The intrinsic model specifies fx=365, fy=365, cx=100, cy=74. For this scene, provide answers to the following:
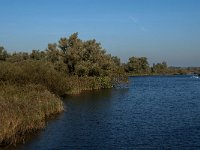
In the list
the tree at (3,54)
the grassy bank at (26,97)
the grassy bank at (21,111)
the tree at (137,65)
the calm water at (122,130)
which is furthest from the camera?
the tree at (137,65)

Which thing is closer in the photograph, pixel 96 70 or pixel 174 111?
pixel 174 111

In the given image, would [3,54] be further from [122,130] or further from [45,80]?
[122,130]

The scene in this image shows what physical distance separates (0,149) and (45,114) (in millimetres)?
11922

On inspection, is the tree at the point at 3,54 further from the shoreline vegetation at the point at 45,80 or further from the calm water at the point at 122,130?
the calm water at the point at 122,130

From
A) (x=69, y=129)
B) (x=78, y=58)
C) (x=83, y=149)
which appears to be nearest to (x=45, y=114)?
(x=69, y=129)

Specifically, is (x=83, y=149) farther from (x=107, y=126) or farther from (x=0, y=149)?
(x=107, y=126)

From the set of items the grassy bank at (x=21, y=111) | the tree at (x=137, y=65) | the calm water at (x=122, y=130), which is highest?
the tree at (x=137, y=65)

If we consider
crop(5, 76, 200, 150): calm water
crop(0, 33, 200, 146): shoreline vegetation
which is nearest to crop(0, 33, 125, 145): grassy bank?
crop(0, 33, 200, 146): shoreline vegetation

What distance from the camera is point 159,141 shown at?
944 inches

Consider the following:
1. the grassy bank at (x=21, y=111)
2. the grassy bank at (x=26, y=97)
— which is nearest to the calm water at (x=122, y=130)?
the grassy bank at (x=21, y=111)

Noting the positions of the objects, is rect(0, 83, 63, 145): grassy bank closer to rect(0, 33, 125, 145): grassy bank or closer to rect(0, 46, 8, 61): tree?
rect(0, 33, 125, 145): grassy bank

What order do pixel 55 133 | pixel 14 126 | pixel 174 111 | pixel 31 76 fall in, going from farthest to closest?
pixel 31 76 < pixel 174 111 < pixel 55 133 < pixel 14 126

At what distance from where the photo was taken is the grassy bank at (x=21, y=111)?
21844 mm

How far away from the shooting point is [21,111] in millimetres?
24719
